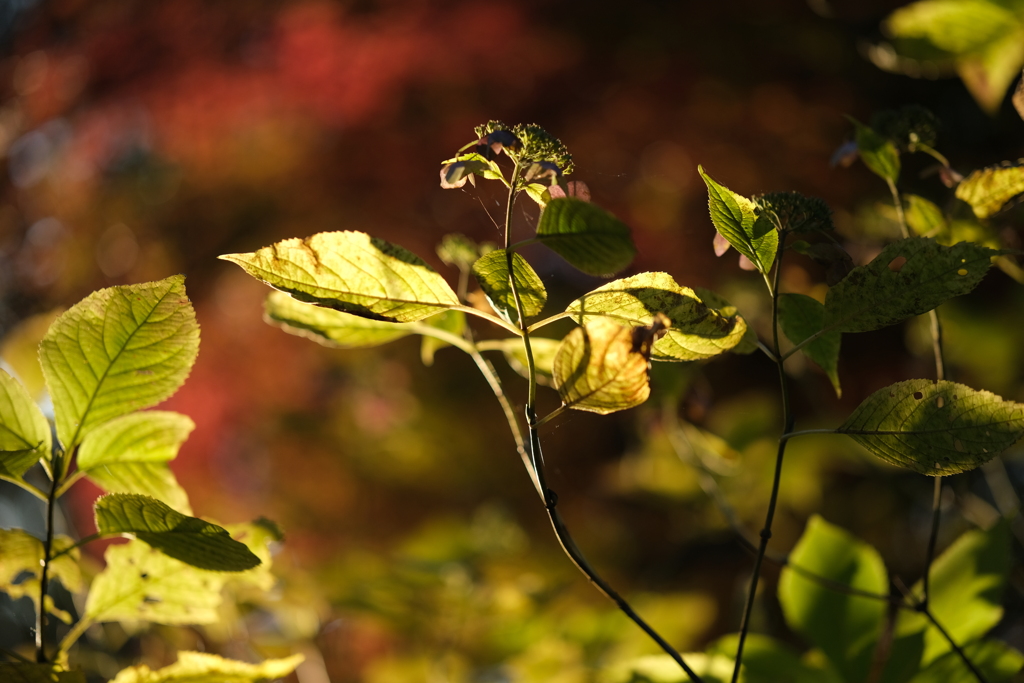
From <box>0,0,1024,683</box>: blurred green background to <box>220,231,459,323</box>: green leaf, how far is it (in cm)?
71

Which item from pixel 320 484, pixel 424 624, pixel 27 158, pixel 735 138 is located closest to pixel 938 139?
pixel 424 624

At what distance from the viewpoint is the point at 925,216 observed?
0.51m

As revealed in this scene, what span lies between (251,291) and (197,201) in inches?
20.3

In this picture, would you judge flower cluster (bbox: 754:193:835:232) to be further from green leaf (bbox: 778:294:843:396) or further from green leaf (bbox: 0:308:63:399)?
green leaf (bbox: 0:308:63:399)

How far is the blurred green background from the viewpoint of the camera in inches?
48.8

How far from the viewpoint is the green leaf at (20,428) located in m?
0.38

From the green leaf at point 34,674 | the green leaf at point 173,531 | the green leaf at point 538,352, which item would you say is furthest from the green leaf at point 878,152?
the green leaf at point 34,674

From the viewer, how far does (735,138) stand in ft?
7.12

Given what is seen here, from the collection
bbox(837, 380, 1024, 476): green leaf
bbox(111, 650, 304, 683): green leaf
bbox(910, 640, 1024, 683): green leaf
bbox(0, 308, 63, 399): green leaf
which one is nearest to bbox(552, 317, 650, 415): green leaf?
bbox(837, 380, 1024, 476): green leaf

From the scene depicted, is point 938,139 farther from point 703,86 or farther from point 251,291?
point 251,291

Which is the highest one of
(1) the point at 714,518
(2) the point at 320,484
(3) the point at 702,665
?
(3) the point at 702,665

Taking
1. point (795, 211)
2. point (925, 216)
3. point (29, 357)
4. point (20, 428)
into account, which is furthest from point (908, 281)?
point (29, 357)

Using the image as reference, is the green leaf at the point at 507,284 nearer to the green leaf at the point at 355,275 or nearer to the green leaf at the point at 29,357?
the green leaf at the point at 355,275

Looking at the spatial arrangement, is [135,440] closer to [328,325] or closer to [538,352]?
[328,325]
